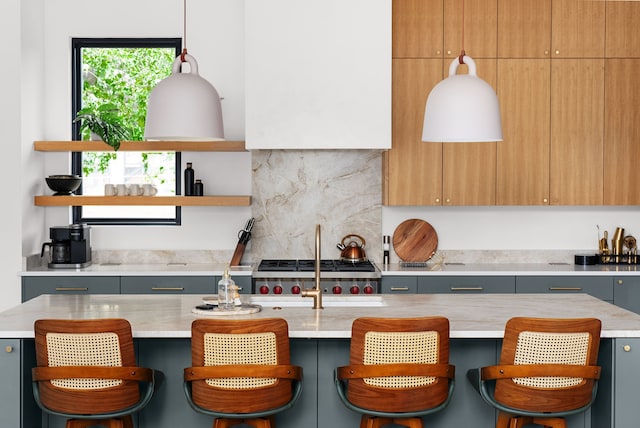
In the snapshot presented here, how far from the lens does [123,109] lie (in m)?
6.38

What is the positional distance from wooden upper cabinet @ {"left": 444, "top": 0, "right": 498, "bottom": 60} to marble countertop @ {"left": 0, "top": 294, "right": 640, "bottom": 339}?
7.34ft

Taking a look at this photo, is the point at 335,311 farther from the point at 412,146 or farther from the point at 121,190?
the point at 121,190

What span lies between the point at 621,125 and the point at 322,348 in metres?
3.40

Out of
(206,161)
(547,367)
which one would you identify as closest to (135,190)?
(206,161)

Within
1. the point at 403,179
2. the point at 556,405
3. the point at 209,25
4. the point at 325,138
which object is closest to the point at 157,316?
the point at 556,405

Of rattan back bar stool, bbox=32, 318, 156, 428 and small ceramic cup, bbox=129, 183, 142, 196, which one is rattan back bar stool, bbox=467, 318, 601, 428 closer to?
rattan back bar stool, bbox=32, 318, 156, 428

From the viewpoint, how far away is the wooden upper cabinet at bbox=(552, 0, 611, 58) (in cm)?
588

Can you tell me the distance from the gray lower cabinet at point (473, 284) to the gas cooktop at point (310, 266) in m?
0.45

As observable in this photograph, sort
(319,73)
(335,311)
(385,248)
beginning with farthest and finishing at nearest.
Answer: (385,248), (319,73), (335,311)

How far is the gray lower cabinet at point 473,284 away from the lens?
567 centimetres

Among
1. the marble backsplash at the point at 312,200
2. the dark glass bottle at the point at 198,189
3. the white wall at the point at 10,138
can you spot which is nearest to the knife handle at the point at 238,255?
the marble backsplash at the point at 312,200

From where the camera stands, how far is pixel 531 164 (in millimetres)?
5922

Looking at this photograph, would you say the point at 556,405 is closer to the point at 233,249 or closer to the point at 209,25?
the point at 233,249

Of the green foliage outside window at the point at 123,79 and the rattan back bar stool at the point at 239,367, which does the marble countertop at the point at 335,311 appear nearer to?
the rattan back bar stool at the point at 239,367
